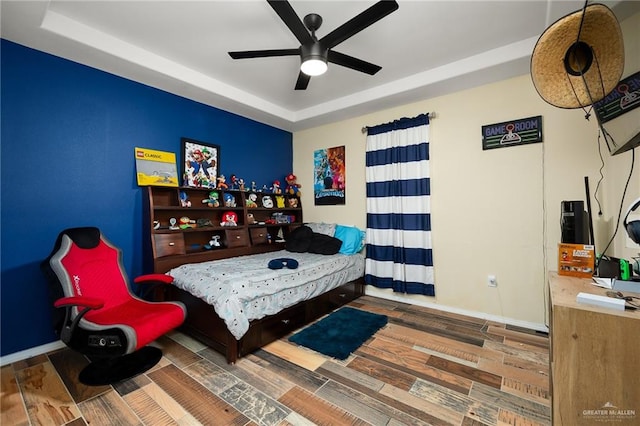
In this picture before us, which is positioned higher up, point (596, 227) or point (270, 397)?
point (596, 227)

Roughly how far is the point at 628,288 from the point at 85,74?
4171 millimetres

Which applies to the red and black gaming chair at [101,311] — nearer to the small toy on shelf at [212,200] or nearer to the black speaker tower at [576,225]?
the small toy on shelf at [212,200]

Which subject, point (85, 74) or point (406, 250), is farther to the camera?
point (406, 250)

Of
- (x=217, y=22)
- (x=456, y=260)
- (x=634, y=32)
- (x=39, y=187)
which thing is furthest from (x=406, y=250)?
(x=39, y=187)

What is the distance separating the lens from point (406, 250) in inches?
129

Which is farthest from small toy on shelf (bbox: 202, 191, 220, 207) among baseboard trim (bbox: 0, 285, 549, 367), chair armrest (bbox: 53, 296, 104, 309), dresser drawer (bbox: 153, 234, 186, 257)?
baseboard trim (bbox: 0, 285, 549, 367)

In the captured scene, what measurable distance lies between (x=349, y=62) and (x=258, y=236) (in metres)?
2.40

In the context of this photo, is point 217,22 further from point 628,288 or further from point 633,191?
point 633,191

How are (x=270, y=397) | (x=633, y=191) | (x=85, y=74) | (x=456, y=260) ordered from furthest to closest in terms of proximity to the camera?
(x=456, y=260) → (x=85, y=74) → (x=633, y=191) → (x=270, y=397)

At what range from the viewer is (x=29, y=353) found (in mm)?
2102

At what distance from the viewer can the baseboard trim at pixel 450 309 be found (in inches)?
102

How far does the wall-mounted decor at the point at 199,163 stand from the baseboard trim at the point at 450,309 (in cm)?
256

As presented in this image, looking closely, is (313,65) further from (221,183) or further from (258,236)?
(258,236)

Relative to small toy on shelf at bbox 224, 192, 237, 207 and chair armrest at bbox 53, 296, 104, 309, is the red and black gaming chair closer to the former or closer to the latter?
chair armrest at bbox 53, 296, 104, 309
